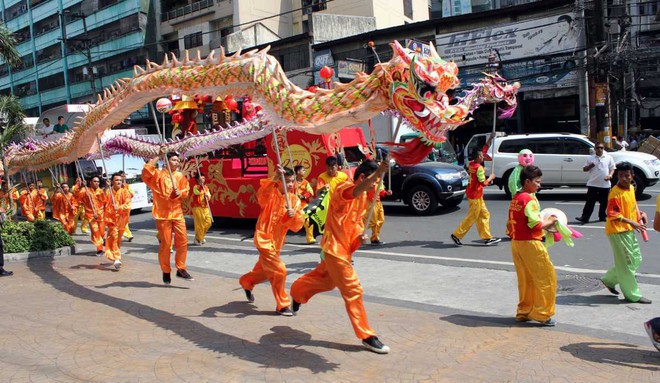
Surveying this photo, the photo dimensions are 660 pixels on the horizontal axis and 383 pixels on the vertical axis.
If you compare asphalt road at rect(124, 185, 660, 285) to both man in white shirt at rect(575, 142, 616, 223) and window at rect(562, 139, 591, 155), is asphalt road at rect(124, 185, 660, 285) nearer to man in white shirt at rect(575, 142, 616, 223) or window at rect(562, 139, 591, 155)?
man in white shirt at rect(575, 142, 616, 223)

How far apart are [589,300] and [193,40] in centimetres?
3720

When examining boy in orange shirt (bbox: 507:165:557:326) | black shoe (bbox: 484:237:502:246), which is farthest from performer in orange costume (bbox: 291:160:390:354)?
black shoe (bbox: 484:237:502:246)

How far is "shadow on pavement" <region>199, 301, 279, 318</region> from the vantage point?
20.5 ft

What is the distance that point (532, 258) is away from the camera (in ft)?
17.7

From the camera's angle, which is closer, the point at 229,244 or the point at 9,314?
the point at 9,314

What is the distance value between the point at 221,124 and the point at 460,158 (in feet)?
46.6

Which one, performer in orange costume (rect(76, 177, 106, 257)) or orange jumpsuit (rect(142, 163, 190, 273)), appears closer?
orange jumpsuit (rect(142, 163, 190, 273))

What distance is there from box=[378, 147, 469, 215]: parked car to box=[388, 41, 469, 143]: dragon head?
8615 millimetres

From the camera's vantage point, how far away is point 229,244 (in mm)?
11453

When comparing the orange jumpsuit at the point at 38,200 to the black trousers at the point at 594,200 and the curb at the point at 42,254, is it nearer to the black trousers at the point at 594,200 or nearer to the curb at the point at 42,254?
the curb at the point at 42,254

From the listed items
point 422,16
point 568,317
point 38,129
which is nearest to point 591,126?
point 568,317

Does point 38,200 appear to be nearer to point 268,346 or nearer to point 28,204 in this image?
point 28,204

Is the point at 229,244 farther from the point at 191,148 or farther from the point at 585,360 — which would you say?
the point at 585,360

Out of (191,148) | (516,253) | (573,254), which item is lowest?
(573,254)
